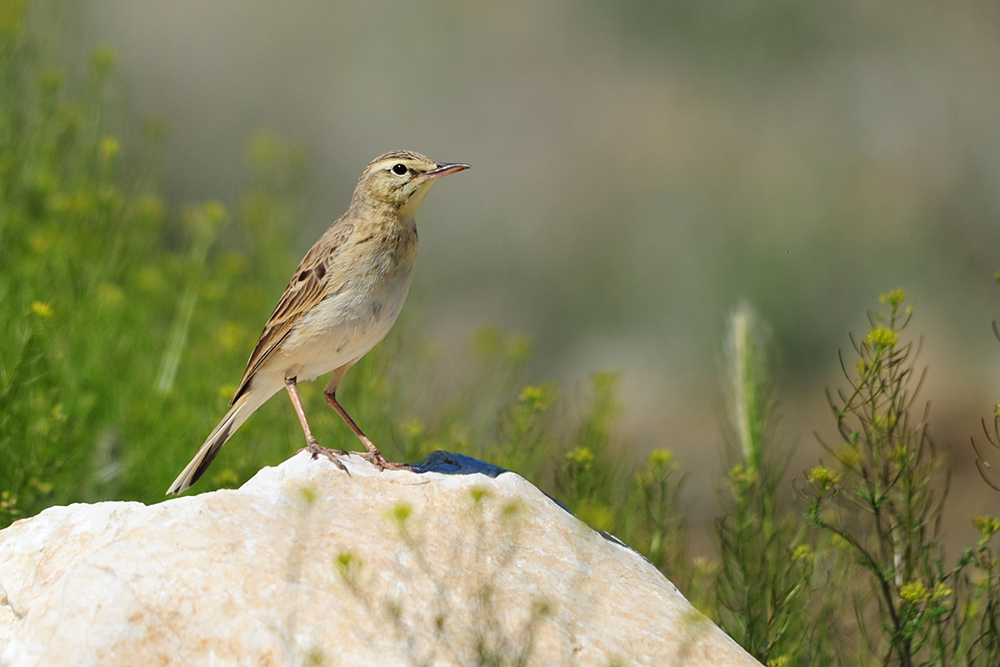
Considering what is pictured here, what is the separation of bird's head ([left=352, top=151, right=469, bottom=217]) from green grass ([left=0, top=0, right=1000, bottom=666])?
4.29 feet

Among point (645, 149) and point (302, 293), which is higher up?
point (645, 149)

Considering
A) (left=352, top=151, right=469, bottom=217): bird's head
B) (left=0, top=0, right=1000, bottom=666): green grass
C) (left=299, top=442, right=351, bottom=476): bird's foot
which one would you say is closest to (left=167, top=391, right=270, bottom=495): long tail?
(left=0, top=0, right=1000, bottom=666): green grass

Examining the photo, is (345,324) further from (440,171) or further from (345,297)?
(440,171)

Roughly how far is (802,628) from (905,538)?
964mm

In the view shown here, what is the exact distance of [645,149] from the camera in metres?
16.4

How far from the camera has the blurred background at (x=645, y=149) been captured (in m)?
14.4

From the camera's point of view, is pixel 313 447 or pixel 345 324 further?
pixel 345 324

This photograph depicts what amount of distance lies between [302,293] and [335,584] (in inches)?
96.1

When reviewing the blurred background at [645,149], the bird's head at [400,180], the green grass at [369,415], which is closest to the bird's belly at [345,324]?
the bird's head at [400,180]

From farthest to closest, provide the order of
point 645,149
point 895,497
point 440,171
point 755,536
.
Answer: point 645,149 → point 440,171 → point 755,536 → point 895,497

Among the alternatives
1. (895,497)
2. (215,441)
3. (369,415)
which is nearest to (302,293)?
(215,441)

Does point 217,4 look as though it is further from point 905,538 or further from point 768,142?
point 905,538

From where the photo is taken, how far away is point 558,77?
16.7 meters

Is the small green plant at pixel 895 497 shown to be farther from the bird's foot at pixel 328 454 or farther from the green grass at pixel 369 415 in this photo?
the bird's foot at pixel 328 454
